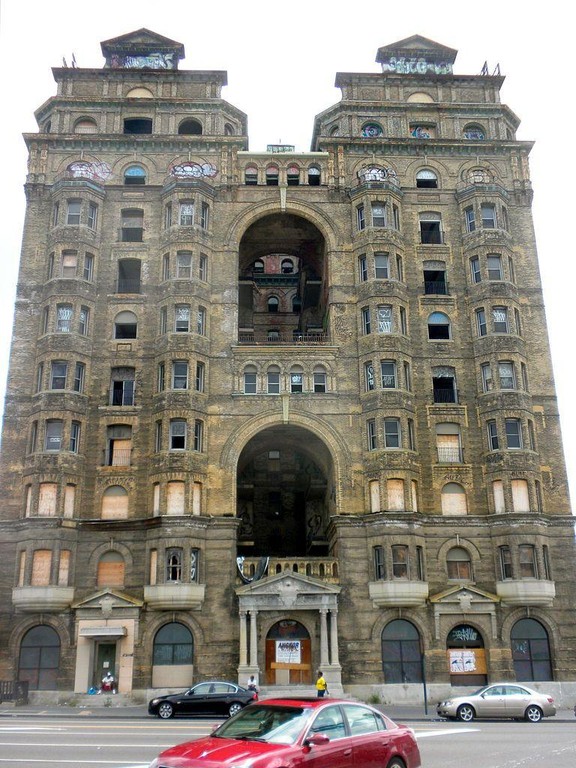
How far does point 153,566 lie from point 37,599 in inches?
235

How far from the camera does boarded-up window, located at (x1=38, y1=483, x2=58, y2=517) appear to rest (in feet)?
135

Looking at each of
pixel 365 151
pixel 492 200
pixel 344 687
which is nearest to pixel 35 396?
pixel 344 687

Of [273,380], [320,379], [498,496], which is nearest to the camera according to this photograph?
[498,496]

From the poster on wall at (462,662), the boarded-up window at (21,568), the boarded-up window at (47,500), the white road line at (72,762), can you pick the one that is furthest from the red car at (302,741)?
the boarded-up window at (47,500)

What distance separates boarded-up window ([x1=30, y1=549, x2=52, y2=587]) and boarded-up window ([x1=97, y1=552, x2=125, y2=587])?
2759mm

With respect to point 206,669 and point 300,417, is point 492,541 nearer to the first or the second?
point 300,417

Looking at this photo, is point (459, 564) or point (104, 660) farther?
point (459, 564)

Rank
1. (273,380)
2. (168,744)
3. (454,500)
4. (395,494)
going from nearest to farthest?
1. (168,744)
2. (395,494)
3. (454,500)
4. (273,380)

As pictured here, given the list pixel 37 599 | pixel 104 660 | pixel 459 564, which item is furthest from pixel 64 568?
pixel 459 564

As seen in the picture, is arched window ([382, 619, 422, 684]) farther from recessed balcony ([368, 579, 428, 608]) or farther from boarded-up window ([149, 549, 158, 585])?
boarded-up window ([149, 549, 158, 585])

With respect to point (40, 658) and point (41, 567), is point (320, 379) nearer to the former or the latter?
point (41, 567)

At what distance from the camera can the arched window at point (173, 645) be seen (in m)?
40.0

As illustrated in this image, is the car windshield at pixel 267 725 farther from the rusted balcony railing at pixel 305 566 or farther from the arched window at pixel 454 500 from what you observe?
the arched window at pixel 454 500

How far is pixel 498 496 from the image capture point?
4306 centimetres
